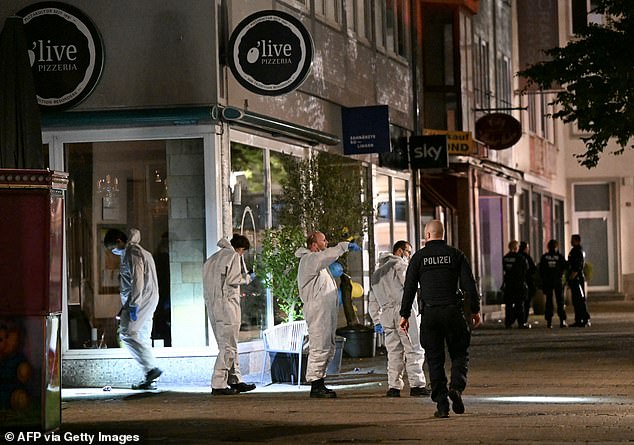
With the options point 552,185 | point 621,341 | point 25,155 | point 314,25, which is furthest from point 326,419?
point 552,185

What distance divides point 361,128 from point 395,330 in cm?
833

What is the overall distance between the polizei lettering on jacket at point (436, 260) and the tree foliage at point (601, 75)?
12.3m

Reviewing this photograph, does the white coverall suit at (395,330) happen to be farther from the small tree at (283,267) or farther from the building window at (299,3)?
the building window at (299,3)

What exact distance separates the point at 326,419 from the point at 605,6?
14491mm

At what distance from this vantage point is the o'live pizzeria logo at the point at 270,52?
18969 millimetres

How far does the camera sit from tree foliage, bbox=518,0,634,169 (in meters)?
26.6

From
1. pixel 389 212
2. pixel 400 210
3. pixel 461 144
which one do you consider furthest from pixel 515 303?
pixel 389 212

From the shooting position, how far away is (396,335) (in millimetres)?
17484

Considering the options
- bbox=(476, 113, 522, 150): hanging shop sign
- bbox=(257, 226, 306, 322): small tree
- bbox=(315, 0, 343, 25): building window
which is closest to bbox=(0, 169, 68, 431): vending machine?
bbox=(257, 226, 306, 322): small tree

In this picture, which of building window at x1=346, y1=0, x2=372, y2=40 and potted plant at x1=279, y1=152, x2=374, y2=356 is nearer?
potted plant at x1=279, y1=152, x2=374, y2=356

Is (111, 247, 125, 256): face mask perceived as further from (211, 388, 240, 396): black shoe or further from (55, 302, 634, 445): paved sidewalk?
(211, 388, 240, 396): black shoe

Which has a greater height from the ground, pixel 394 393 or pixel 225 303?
pixel 225 303

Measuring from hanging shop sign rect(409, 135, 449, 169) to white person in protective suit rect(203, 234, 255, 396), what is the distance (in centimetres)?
1204

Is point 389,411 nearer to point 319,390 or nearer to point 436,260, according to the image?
point 436,260
